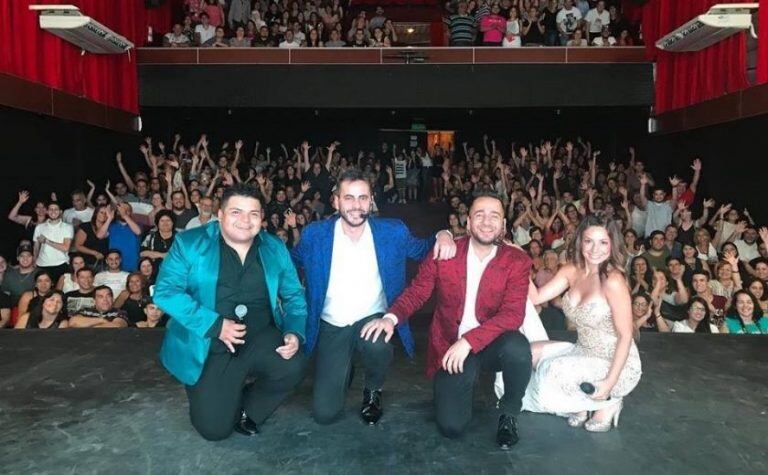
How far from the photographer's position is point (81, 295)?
4609 millimetres

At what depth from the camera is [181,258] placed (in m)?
2.35

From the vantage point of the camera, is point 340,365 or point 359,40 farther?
point 359,40

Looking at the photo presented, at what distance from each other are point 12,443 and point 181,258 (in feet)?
3.13

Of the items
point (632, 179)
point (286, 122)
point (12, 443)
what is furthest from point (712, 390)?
point (286, 122)

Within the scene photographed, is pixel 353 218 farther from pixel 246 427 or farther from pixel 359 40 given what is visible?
pixel 359 40

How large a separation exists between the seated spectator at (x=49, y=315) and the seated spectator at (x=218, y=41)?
5.79 metres

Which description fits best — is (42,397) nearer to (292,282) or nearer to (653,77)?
(292,282)

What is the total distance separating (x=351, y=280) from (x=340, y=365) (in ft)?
1.19

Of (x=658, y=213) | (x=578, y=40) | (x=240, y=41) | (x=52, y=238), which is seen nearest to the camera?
(x=52, y=238)

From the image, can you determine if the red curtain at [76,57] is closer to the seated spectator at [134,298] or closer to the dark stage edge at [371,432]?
the seated spectator at [134,298]

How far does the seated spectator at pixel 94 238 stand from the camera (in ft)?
18.3

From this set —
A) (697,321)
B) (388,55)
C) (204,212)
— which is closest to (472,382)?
(697,321)

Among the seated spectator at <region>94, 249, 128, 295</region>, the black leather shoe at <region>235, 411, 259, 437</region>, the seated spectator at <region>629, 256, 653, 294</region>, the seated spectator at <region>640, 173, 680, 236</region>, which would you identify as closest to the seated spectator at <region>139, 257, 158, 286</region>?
the seated spectator at <region>94, 249, 128, 295</region>

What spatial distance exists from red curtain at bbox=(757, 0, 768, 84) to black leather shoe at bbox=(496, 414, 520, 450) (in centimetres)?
562
